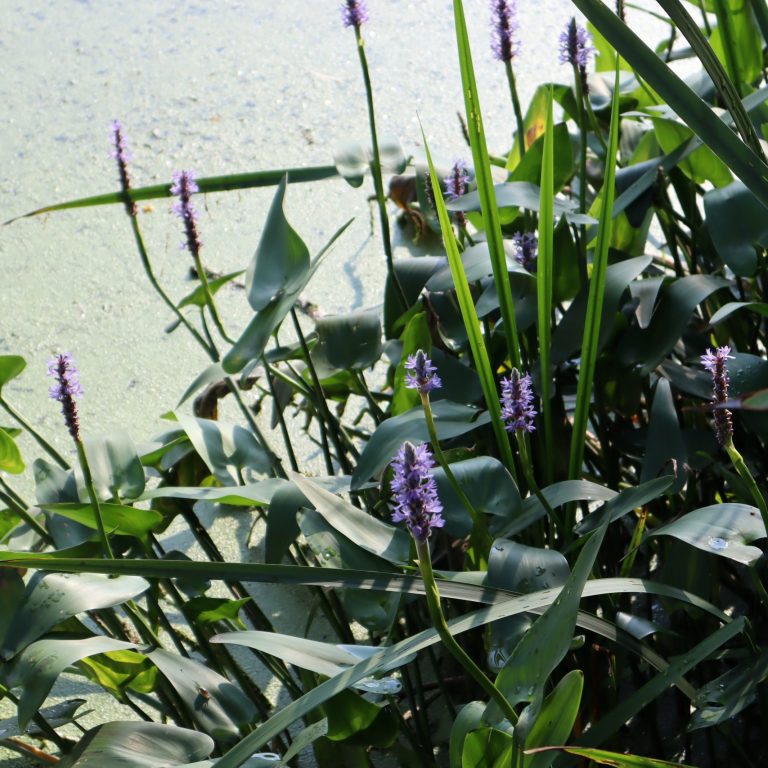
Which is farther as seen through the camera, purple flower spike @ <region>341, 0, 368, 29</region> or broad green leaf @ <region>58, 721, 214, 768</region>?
purple flower spike @ <region>341, 0, 368, 29</region>

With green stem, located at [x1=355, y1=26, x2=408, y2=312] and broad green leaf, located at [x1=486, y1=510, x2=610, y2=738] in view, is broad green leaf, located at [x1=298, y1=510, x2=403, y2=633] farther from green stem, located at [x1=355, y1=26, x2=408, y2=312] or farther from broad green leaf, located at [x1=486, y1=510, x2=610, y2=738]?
green stem, located at [x1=355, y1=26, x2=408, y2=312]

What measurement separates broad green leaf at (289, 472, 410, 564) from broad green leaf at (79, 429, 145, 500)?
0.21m

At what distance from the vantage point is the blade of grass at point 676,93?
0.50 metres

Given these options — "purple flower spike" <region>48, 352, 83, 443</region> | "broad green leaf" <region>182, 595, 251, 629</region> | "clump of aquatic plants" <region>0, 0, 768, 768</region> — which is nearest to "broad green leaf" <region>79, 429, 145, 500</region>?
"clump of aquatic plants" <region>0, 0, 768, 768</region>

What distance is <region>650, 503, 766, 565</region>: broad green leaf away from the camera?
617 millimetres

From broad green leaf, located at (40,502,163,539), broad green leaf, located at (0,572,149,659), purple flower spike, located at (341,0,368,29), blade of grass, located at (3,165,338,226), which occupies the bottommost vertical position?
broad green leaf, located at (0,572,149,659)

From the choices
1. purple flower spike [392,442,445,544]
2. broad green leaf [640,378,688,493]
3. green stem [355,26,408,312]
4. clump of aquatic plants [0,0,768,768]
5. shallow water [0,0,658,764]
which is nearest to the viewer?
purple flower spike [392,442,445,544]

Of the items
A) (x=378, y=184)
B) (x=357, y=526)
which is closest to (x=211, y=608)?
(x=357, y=526)

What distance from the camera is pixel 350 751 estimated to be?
76cm

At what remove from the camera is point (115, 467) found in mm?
856

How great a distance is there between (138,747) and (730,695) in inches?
14.4

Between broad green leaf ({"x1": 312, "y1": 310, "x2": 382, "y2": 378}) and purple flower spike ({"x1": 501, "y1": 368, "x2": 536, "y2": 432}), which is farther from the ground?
purple flower spike ({"x1": 501, "y1": 368, "x2": 536, "y2": 432})

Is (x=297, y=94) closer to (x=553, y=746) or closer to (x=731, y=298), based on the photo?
(x=731, y=298)

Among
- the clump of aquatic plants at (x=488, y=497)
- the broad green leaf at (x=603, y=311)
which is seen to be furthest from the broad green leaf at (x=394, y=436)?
the broad green leaf at (x=603, y=311)
